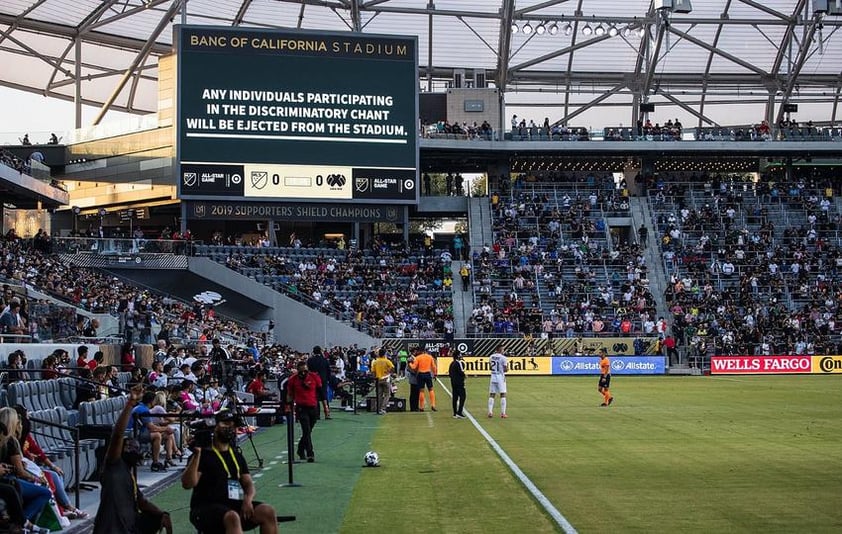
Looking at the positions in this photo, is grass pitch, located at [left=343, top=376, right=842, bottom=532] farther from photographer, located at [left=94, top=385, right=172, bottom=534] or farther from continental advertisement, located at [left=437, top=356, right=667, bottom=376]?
continental advertisement, located at [left=437, top=356, right=667, bottom=376]

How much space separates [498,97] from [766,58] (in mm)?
16559

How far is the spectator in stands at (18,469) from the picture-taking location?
11.8 m

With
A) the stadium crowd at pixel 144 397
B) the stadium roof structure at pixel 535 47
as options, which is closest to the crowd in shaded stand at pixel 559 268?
the stadium roof structure at pixel 535 47

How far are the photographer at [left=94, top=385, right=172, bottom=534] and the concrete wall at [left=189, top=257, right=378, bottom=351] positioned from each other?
4732 cm

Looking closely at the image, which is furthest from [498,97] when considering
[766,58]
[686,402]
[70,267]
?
[686,402]

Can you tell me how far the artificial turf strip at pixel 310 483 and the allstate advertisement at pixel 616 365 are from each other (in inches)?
1230

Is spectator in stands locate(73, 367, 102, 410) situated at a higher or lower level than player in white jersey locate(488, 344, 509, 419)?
higher

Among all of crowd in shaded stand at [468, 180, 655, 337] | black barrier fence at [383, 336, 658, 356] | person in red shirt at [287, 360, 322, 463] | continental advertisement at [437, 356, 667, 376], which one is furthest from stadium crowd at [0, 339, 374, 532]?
crowd in shaded stand at [468, 180, 655, 337]

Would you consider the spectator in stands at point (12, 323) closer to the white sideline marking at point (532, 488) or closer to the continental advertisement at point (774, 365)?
the white sideline marking at point (532, 488)

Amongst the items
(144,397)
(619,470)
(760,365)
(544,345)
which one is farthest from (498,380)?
(760,365)

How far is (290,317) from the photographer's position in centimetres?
5916

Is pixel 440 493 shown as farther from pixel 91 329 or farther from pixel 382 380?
pixel 91 329

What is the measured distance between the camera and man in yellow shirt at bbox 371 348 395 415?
31.6 m

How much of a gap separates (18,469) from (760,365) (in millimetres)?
49667
